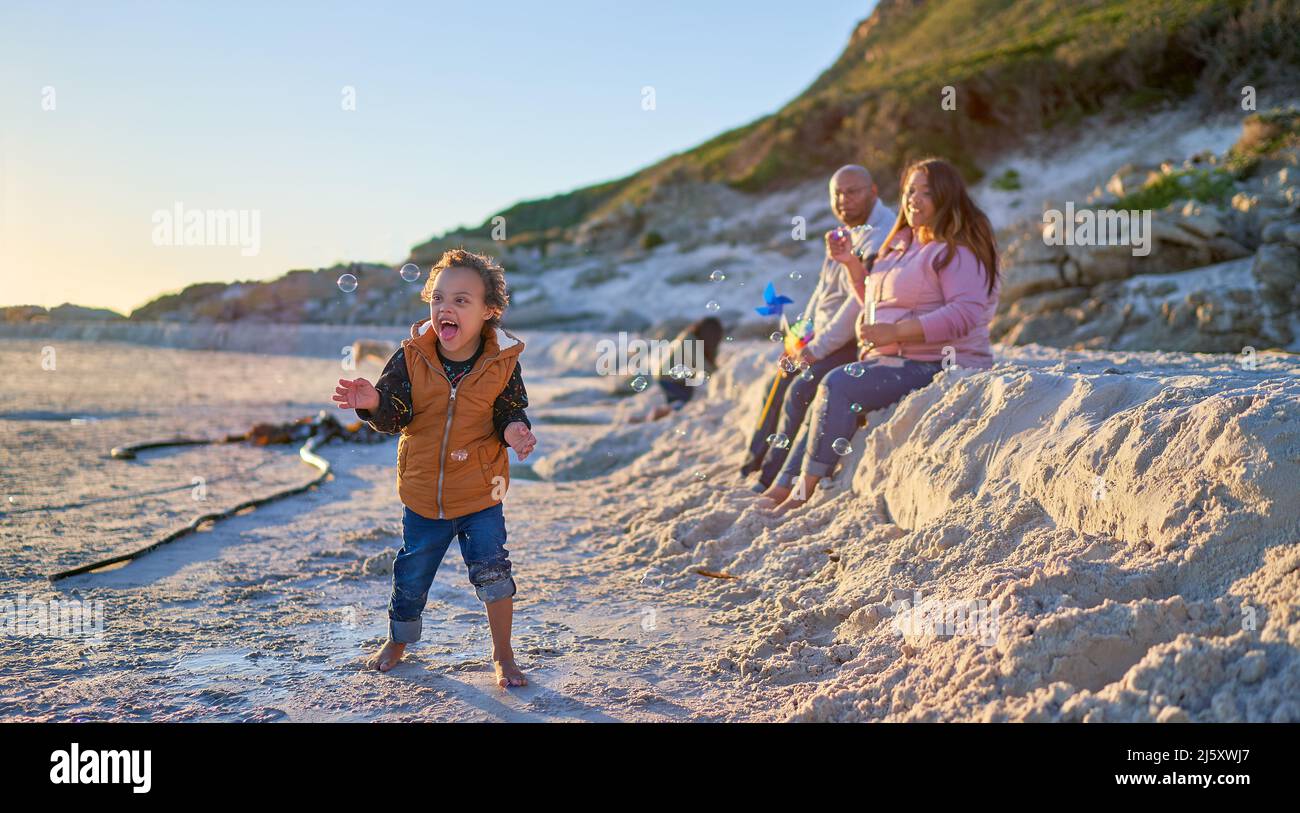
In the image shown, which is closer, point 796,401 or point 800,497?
point 800,497

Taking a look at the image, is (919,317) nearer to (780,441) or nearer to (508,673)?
(780,441)

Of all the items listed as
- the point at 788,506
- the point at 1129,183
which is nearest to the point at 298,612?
the point at 788,506

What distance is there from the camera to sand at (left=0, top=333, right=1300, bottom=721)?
2539 millimetres

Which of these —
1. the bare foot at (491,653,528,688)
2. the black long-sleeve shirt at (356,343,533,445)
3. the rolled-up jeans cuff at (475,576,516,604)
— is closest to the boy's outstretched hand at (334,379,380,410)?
the black long-sleeve shirt at (356,343,533,445)

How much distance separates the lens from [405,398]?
335cm

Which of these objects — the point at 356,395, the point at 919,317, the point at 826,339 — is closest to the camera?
the point at 356,395

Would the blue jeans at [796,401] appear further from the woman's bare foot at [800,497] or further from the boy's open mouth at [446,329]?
the boy's open mouth at [446,329]

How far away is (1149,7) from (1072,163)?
365 inches

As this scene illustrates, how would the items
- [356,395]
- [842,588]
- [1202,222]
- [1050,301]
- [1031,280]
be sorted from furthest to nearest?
[1031,280] < [1050,301] < [1202,222] < [842,588] < [356,395]

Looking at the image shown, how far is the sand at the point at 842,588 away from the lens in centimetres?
254

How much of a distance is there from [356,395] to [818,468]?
2555 mm

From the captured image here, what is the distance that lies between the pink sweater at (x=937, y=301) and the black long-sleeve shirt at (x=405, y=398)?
2.29m

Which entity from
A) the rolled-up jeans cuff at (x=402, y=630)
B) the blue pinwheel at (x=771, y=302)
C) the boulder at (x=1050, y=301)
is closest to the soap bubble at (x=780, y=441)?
the blue pinwheel at (x=771, y=302)
